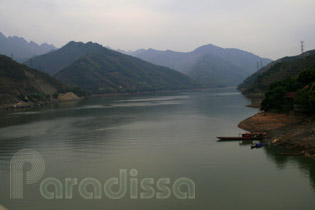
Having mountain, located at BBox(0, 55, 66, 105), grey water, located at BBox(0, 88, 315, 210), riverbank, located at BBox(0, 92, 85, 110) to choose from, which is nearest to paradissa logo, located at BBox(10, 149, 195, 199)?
grey water, located at BBox(0, 88, 315, 210)

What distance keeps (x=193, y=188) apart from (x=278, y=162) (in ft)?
40.8

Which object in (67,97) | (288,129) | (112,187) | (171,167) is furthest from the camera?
(67,97)

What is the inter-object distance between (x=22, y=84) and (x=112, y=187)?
15321 centimetres

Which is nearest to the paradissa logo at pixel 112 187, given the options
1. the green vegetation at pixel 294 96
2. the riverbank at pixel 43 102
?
the green vegetation at pixel 294 96

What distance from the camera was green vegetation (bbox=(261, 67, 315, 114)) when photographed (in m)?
50.8

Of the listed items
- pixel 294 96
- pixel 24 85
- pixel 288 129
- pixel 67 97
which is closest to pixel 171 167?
pixel 288 129

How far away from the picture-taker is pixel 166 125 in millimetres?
63625

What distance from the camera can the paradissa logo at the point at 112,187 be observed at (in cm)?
2464

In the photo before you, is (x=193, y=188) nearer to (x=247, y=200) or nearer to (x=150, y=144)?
(x=247, y=200)

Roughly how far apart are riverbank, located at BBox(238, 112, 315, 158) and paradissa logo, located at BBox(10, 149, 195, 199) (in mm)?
17256

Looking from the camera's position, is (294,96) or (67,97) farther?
(67,97)

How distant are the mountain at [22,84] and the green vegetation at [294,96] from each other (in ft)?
387

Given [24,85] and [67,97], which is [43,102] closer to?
[24,85]

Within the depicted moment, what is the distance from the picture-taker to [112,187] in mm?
26438
